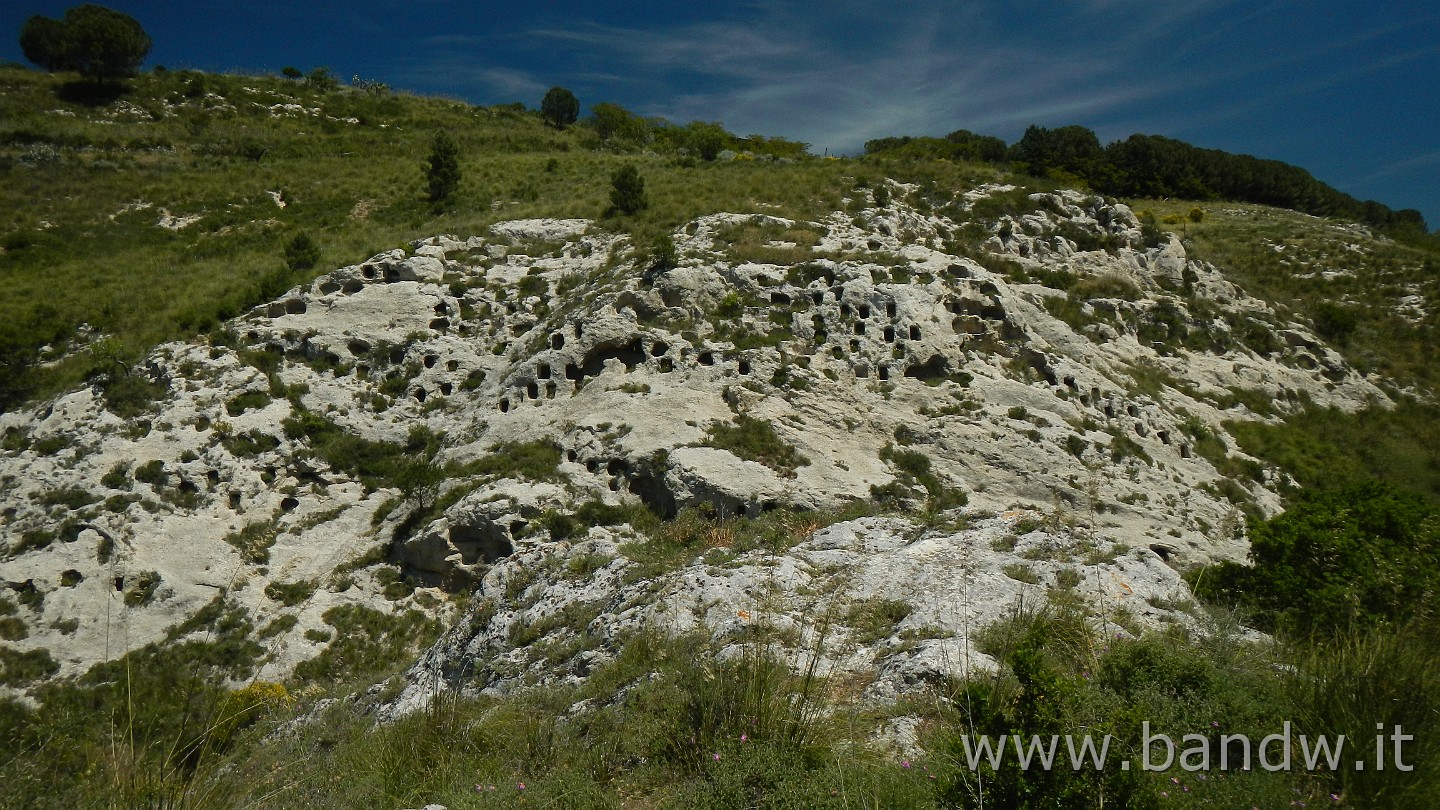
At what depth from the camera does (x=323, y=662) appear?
14781 millimetres

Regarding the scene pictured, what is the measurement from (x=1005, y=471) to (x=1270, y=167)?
65628 millimetres

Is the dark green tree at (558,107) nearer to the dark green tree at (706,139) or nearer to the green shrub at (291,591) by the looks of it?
the dark green tree at (706,139)

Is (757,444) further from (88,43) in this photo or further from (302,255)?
(88,43)

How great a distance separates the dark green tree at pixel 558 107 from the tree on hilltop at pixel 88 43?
31.0m

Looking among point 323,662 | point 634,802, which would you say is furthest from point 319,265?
point 634,802

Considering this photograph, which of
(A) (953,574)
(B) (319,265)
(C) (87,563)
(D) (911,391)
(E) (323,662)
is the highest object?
(B) (319,265)

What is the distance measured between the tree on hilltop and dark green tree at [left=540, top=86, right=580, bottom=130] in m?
31.0

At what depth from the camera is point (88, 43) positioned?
5141 cm

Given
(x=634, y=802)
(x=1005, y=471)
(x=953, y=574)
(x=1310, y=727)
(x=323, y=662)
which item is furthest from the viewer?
(x=1005, y=471)

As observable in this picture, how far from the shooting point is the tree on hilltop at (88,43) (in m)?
51.6

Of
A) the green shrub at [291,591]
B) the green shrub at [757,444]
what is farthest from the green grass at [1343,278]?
the green shrub at [291,591]

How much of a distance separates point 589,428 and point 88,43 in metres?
60.8

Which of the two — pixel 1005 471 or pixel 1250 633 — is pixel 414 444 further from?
pixel 1250 633

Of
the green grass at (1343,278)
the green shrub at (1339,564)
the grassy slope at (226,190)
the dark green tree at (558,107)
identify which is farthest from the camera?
the dark green tree at (558,107)
